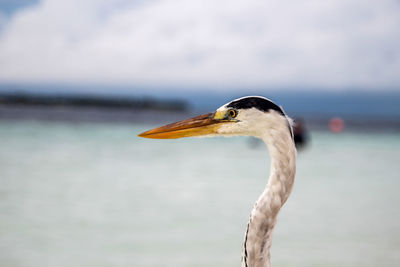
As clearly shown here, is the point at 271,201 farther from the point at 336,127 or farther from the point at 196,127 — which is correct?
the point at 336,127

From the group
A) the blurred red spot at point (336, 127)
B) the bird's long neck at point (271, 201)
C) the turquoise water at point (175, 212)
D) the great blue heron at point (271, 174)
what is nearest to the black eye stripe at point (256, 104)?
the great blue heron at point (271, 174)

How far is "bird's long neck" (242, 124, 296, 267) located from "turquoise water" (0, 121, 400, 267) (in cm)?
238

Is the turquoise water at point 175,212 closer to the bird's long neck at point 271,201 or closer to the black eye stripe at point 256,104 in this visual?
the bird's long neck at point 271,201

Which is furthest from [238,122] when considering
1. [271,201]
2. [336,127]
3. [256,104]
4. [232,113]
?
[336,127]

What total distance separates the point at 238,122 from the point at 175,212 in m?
4.08

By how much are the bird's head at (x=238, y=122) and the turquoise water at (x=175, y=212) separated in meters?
2.37

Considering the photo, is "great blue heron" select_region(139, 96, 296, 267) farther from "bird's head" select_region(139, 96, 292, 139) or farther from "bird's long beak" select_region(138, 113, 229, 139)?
"bird's long beak" select_region(138, 113, 229, 139)

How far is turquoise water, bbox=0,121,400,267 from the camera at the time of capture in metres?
4.57

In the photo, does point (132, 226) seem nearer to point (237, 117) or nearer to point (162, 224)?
point (162, 224)

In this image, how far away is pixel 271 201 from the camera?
6.80 feet

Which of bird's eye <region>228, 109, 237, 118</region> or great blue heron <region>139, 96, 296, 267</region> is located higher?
bird's eye <region>228, 109, 237, 118</region>

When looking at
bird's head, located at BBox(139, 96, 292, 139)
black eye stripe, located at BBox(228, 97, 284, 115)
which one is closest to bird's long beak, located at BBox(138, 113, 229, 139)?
bird's head, located at BBox(139, 96, 292, 139)

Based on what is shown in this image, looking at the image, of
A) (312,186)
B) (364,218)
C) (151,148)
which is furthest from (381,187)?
(151,148)

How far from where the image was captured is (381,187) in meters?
8.77
